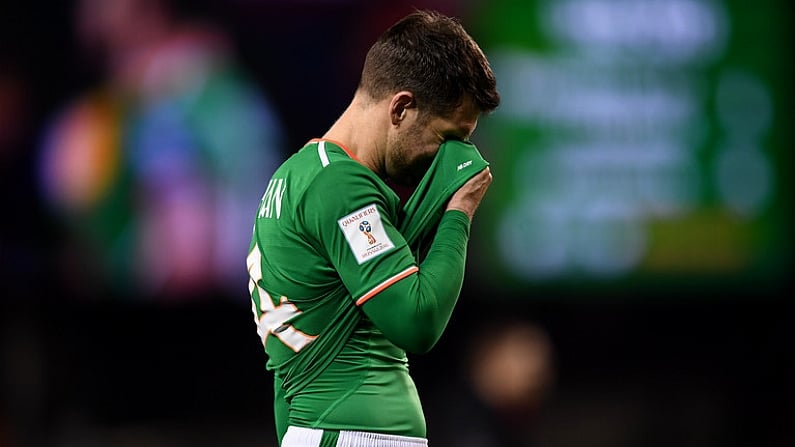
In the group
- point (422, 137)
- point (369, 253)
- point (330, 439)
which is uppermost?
point (422, 137)

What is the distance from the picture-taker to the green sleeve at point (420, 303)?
2.70 meters

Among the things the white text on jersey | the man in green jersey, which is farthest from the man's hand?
the white text on jersey

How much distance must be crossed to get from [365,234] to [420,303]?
21 centimetres

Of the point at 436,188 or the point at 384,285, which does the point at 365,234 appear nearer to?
the point at 384,285

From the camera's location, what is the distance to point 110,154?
21.8ft

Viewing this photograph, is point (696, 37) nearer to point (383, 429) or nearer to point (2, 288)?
point (2, 288)

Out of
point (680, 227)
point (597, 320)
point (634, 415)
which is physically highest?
point (680, 227)

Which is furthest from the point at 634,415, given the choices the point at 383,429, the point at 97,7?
the point at 383,429

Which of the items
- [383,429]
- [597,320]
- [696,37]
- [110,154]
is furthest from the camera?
[597,320]

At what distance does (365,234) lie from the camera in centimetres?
276

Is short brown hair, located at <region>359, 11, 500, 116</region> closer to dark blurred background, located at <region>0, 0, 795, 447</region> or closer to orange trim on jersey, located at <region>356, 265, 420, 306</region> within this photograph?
orange trim on jersey, located at <region>356, 265, 420, 306</region>

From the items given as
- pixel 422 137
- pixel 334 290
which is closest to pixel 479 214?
pixel 422 137

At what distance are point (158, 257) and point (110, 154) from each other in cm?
62

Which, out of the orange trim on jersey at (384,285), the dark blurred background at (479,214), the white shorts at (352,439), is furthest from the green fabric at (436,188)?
the dark blurred background at (479,214)
